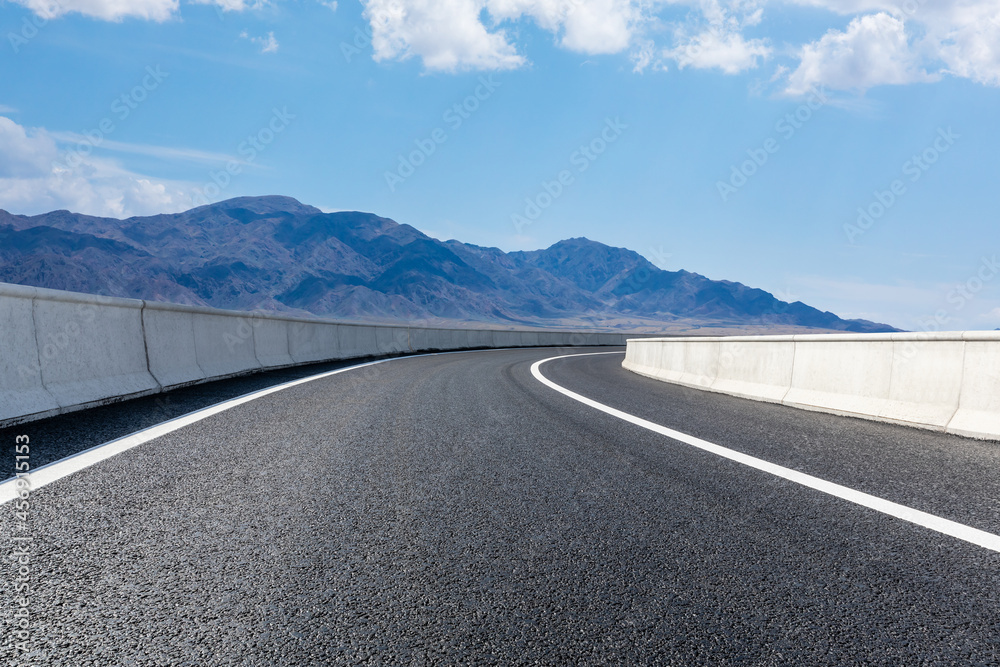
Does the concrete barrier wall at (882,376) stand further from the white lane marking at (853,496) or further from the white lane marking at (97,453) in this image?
the white lane marking at (97,453)

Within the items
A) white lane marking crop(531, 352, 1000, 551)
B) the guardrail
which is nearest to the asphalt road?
white lane marking crop(531, 352, 1000, 551)

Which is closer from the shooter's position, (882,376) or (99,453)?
(99,453)

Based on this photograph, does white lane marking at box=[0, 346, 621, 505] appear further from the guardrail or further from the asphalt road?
the guardrail

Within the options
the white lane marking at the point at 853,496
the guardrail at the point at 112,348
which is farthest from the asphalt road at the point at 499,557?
the guardrail at the point at 112,348

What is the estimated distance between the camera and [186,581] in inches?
109

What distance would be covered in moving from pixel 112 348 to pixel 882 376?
29.0ft

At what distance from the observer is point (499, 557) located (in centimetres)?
308

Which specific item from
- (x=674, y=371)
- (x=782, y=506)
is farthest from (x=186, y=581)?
(x=674, y=371)

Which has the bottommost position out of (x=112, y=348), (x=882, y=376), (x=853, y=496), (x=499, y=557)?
(x=853, y=496)

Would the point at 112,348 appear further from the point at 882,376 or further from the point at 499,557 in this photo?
the point at 882,376

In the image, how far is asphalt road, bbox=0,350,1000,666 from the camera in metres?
2.27

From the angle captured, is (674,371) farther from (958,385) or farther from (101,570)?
(101,570)

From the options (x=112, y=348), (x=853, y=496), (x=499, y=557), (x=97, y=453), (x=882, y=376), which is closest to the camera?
(x=499, y=557)

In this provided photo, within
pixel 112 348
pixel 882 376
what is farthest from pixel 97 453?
pixel 882 376
